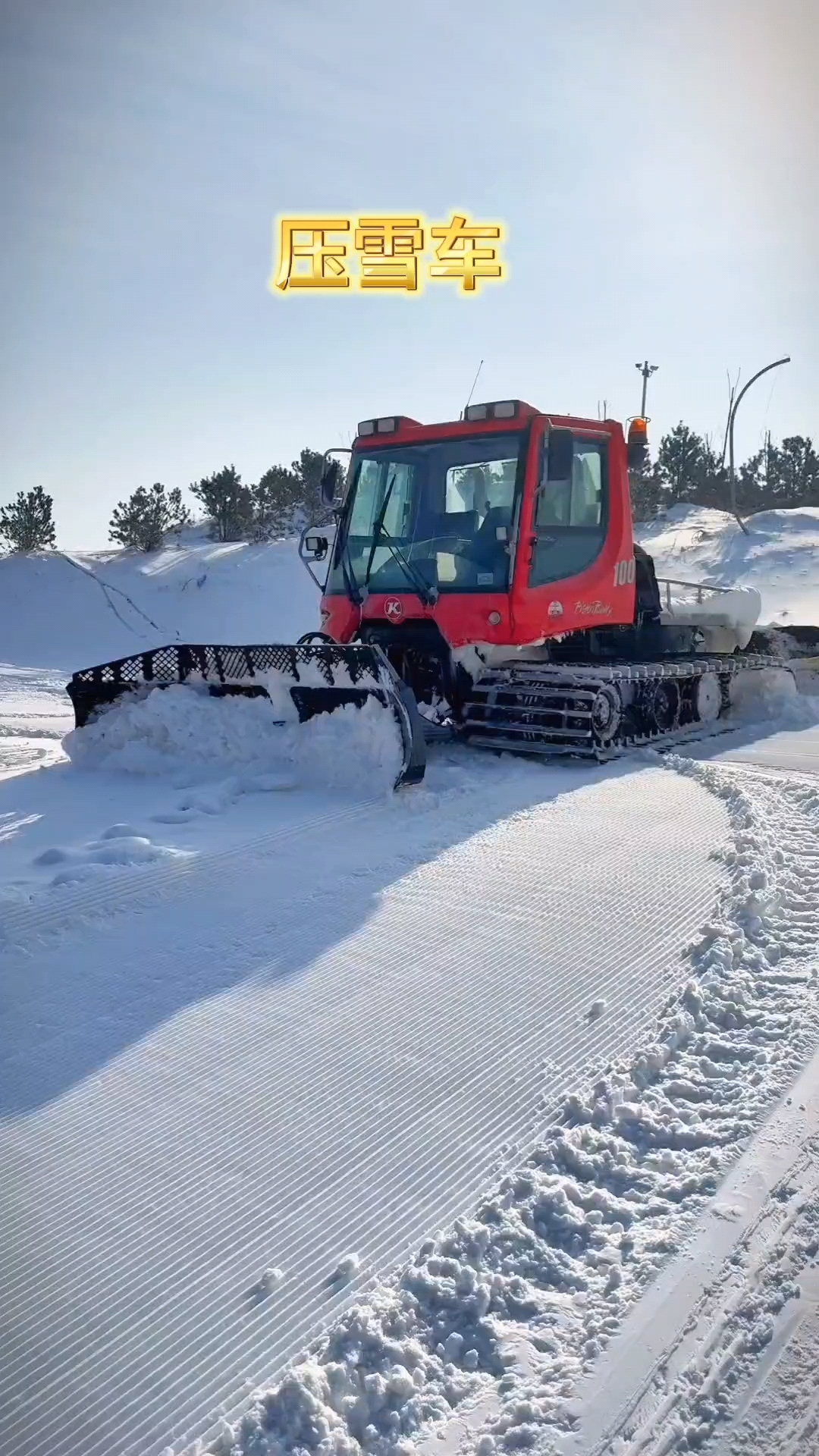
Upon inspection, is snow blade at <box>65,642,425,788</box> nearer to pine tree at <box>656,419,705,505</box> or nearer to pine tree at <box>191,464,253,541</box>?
pine tree at <box>191,464,253,541</box>

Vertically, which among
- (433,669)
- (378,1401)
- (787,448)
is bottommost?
(378,1401)

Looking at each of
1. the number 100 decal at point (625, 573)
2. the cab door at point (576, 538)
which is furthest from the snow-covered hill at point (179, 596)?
the cab door at point (576, 538)

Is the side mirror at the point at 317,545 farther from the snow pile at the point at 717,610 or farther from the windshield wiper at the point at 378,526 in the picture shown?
the snow pile at the point at 717,610

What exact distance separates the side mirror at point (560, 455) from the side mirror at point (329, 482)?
176 cm

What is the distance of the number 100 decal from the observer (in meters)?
8.82

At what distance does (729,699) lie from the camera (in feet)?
36.4

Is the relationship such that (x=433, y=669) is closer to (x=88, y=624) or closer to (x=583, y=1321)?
(x=583, y=1321)

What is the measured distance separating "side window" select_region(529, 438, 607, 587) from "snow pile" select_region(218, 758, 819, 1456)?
4.93 meters

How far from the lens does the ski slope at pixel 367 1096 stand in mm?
1905

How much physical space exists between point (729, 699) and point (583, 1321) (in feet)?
31.7

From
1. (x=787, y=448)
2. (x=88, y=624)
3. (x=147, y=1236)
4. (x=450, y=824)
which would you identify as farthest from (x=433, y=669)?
(x=787, y=448)

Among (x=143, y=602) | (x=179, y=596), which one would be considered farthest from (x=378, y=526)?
(x=143, y=602)

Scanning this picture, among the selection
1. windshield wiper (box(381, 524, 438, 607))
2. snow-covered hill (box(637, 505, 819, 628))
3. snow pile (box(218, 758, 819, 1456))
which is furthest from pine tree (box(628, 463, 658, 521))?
snow pile (box(218, 758, 819, 1456))

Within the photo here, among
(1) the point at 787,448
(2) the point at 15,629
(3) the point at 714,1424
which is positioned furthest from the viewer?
(1) the point at 787,448
